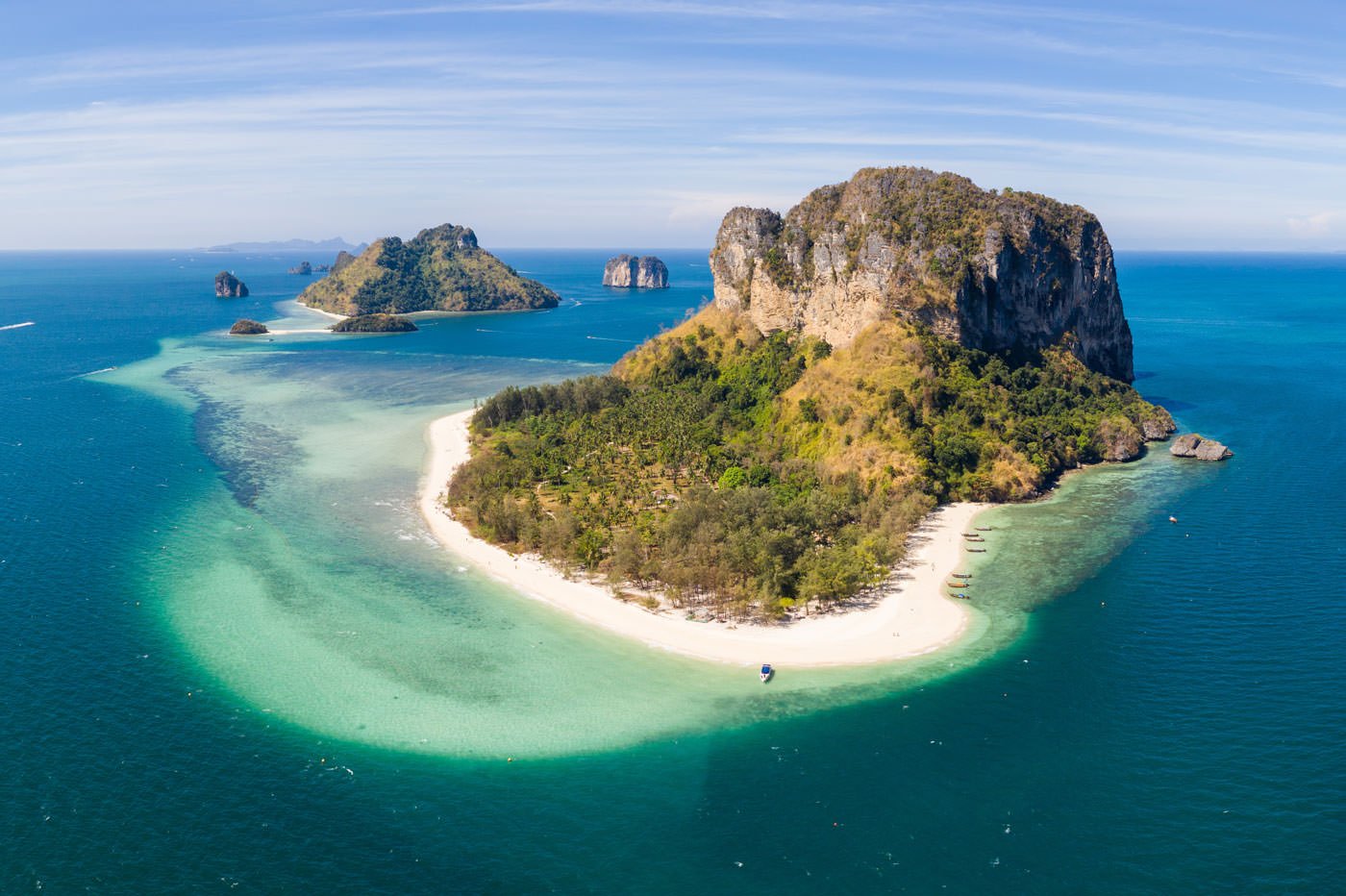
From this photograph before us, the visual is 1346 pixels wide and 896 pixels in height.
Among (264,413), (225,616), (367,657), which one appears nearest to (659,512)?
(367,657)

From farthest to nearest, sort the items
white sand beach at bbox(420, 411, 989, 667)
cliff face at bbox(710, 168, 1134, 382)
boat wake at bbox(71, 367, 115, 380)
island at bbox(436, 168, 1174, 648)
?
boat wake at bbox(71, 367, 115, 380), cliff face at bbox(710, 168, 1134, 382), island at bbox(436, 168, 1174, 648), white sand beach at bbox(420, 411, 989, 667)

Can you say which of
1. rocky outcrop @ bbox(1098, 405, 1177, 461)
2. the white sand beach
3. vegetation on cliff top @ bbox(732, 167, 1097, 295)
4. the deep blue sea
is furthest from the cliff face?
the white sand beach

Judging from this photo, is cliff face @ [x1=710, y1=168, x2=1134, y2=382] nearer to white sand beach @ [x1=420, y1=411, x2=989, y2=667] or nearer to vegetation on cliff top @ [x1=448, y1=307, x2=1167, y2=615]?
vegetation on cliff top @ [x1=448, y1=307, x2=1167, y2=615]

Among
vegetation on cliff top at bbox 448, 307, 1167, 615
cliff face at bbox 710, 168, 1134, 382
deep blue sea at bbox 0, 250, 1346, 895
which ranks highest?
cliff face at bbox 710, 168, 1134, 382

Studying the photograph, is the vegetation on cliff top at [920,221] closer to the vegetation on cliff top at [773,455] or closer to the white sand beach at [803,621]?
the vegetation on cliff top at [773,455]

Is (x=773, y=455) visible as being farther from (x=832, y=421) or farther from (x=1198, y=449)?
(x=1198, y=449)

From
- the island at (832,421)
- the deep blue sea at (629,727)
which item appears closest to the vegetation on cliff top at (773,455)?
the island at (832,421)
